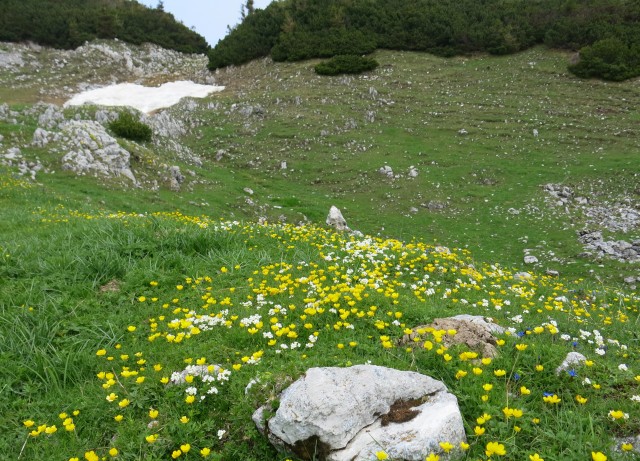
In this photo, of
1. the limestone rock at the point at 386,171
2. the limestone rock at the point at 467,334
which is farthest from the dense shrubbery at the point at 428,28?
the limestone rock at the point at 467,334

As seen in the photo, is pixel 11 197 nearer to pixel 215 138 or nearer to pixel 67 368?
pixel 67 368

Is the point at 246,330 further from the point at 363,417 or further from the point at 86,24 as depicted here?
the point at 86,24

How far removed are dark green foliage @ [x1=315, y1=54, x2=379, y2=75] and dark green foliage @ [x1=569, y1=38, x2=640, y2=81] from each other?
19.6m

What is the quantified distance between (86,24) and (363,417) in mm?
69926

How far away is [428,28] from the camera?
46.8 metres

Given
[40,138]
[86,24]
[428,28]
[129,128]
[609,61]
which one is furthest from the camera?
[86,24]

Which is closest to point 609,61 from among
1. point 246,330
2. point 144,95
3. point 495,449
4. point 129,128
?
point 129,128

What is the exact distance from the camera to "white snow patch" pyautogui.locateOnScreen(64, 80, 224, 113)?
42.5m

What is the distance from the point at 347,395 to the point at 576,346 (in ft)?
10.9

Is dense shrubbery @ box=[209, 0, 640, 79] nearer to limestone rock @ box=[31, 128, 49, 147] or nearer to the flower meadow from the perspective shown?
limestone rock @ box=[31, 128, 49, 147]

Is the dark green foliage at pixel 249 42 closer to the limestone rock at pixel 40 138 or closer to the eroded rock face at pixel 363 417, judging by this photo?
the limestone rock at pixel 40 138

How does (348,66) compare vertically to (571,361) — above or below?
above

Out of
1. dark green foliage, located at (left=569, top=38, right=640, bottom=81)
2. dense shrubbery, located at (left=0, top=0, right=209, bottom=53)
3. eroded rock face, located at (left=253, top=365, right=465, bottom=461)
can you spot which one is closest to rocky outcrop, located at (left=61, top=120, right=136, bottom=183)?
eroded rock face, located at (left=253, top=365, right=465, bottom=461)

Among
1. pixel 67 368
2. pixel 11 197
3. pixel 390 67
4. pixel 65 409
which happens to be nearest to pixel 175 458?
pixel 65 409
